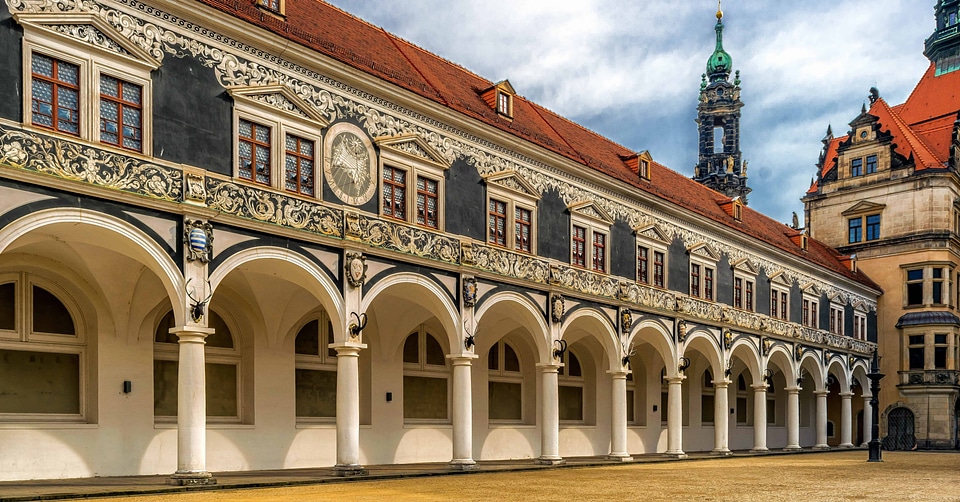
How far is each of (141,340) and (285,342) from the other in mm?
3671

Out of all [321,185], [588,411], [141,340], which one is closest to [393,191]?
[321,185]

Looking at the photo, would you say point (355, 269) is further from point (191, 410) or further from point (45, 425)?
point (45, 425)

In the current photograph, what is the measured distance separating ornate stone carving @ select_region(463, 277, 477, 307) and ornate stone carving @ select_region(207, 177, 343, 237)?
13.3ft

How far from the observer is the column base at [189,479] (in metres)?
15.2

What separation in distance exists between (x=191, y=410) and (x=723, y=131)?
223ft

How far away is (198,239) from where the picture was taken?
51.8ft

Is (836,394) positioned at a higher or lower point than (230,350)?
lower

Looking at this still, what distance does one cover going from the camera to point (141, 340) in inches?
712

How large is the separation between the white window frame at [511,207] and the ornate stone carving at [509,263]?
0.23 m

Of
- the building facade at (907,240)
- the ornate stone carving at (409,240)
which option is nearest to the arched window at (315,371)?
the ornate stone carving at (409,240)

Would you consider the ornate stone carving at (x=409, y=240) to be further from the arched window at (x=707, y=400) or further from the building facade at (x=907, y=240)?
the building facade at (x=907, y=240)

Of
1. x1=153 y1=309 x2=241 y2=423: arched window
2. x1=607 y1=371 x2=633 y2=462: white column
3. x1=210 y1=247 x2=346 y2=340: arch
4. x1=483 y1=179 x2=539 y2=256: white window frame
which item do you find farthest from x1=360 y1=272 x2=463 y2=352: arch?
x1=607 y1=371 x2=633 y2=462: white column

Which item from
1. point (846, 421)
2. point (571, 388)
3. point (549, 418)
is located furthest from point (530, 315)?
point (846, 421)

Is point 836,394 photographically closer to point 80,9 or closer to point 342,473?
point 342,473
